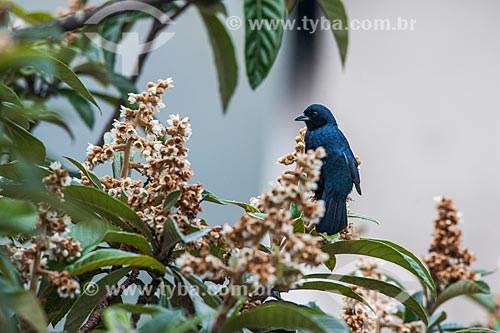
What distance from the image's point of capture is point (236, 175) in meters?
3.08

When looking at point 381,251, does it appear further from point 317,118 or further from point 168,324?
point 168,324

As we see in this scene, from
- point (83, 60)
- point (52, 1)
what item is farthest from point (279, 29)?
point (52, 1)

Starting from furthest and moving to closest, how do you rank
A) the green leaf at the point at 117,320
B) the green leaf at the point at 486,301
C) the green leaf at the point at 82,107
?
the green leaf at the point at 82,107
the green leaf at the point at 486,301
the green leaf at the point at 117,320

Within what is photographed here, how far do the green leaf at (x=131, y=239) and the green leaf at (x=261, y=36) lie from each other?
417 millimetres

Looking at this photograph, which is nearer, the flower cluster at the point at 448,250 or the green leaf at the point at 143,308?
the green leaf at the point at 143,308

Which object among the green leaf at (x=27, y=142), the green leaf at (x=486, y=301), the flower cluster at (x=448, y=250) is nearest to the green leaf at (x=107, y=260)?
the green leaf at (x=27, y=142)

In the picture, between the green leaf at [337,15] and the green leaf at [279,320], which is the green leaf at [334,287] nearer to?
the green leaf at [279,320]

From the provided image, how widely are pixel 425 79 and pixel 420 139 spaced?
25cm

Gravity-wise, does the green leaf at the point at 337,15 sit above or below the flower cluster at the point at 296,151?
above

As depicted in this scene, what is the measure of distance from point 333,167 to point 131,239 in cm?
31

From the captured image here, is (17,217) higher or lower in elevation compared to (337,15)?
lower

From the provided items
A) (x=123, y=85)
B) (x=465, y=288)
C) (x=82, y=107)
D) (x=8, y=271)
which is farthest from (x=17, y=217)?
(x=82, y=107)

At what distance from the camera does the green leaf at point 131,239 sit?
0.81m

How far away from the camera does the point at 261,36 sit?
1.20 metres
